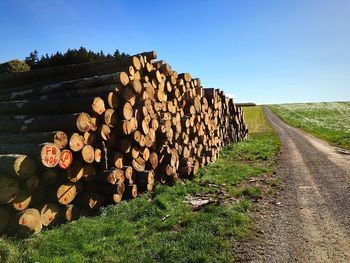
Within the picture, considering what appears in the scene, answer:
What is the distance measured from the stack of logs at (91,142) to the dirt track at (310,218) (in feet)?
12.5

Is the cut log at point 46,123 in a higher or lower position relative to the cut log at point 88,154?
higher

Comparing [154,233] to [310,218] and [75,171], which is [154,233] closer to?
[75,171]

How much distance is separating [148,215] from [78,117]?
2977 mm

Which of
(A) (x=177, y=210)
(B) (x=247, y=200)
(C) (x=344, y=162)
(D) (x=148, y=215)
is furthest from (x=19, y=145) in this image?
(C) (x=344, y=162)

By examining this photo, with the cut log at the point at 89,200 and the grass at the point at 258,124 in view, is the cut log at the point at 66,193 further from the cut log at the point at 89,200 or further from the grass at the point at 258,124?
the grass at the point at 258,124

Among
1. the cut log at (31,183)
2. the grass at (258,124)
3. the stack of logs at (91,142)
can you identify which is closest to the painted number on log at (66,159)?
the stack of logs at (91,142)

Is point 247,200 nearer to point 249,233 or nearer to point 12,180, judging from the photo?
point 249,233

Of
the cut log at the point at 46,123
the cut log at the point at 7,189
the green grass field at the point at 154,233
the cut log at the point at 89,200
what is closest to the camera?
the green grass field at the point at 154,233

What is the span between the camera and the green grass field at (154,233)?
612 cm

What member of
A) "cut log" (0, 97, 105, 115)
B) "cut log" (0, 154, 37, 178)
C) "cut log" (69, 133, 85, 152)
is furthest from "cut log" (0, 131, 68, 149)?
"cut log" (0, 97, 105, 115)

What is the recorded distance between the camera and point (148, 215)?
27.9 ft

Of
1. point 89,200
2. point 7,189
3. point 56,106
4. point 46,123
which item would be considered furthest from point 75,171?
point 56,106

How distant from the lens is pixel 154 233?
23.8ft

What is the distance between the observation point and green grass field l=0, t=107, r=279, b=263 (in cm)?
612
